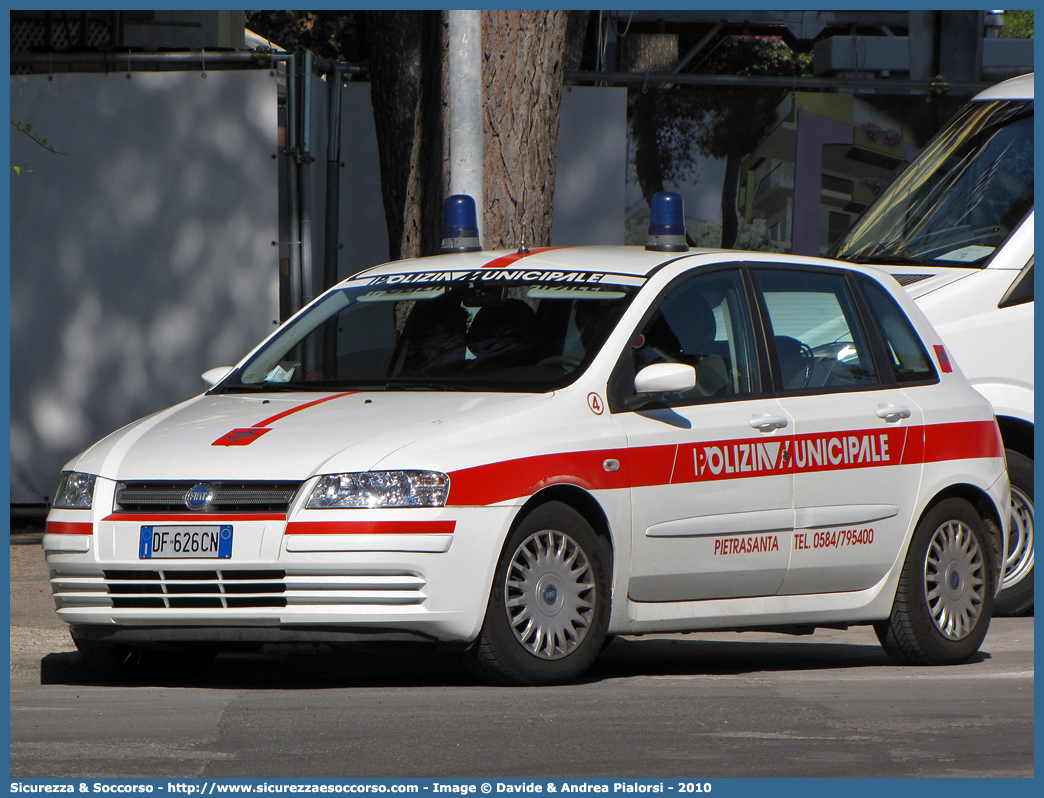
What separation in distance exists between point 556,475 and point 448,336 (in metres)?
1.11

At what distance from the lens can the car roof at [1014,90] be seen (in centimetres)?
1046

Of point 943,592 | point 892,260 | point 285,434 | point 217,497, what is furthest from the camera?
point 892,260

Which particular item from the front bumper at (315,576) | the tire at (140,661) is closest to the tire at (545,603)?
the front bumper at (315,576)

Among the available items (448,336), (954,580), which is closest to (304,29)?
(448,336)

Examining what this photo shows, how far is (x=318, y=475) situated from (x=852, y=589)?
2618 millimetres

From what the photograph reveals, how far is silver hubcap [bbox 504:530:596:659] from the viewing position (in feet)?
20.9

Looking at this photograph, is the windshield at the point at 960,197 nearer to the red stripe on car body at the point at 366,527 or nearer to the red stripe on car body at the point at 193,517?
the red stripe on car body at the point at 366,527

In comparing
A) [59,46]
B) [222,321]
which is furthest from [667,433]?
[59,46]

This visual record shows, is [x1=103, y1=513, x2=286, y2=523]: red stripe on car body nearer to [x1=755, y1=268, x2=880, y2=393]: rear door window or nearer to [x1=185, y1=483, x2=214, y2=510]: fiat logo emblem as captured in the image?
[x1=185, y1=483, x2=214, y2=510]: fiat logo emblem

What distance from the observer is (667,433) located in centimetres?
688

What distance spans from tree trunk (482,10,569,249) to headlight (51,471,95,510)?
4305 mm

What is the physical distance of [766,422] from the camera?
7203 millimetres

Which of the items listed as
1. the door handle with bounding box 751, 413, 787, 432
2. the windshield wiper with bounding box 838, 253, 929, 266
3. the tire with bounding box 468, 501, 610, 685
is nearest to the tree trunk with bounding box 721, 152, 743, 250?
the windshield wiper with bounding box 838, 253, 929, 266

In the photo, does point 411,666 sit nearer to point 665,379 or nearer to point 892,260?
point 665,379
